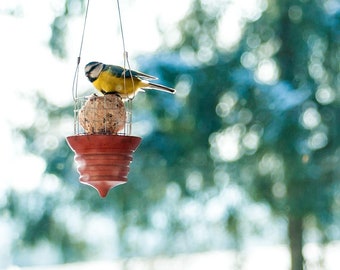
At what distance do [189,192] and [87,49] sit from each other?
1.06 m

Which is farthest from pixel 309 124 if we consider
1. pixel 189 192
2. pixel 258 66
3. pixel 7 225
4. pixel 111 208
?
pixel 7 225

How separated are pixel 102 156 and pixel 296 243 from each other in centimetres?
328

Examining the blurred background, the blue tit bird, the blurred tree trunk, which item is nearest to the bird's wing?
the blue tit bird

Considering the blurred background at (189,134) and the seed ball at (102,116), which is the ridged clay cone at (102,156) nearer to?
the seed ball at (102,116)

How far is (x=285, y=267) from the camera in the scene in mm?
5301

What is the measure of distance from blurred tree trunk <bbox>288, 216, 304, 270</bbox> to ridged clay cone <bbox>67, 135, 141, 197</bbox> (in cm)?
312

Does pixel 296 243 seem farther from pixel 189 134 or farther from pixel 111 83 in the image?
pixel 111 83

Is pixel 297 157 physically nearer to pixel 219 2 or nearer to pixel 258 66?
pixel 258 66

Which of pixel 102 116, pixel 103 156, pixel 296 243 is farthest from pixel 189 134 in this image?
pixel 103 156

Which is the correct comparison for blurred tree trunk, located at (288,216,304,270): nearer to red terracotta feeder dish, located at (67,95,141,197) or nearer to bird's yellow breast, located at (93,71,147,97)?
bird's yellow breast, located at (93,71,147,97)

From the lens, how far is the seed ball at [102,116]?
2.20m

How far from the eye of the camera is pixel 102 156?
205cm

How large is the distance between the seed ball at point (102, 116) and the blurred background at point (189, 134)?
7.54 ft

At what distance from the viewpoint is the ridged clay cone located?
2.05 metres
